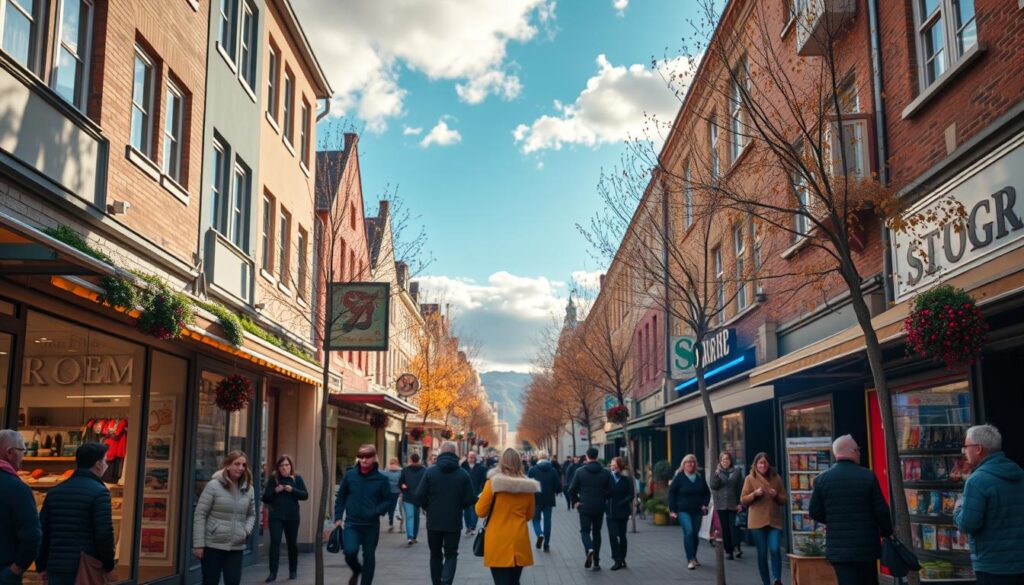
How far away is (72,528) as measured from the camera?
693 centimetres

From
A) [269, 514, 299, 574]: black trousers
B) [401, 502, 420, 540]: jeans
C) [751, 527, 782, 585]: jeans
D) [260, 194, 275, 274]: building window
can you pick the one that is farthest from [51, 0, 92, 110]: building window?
[401, 502, 420, 540]: jeans

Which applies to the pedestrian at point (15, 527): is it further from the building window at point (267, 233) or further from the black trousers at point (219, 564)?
the building window at point (267, 233)

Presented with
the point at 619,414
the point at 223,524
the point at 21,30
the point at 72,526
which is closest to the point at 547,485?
the point at 619,414

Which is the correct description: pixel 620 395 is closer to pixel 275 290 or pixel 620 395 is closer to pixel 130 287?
pixel 275 290

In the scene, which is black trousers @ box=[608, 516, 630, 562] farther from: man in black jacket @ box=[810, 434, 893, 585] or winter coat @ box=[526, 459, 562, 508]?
man in black jacket @ box=[810, 434, 893, 585]

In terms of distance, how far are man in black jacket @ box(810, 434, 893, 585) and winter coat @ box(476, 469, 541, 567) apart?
8.76 feet

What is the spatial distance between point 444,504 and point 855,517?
4.87 meters

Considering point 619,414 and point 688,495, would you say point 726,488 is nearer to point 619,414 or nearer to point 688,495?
point 688,495

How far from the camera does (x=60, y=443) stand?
11.1 meters

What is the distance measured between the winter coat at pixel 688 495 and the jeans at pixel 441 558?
204 inches

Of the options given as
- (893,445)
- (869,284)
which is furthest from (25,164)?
(869,284)

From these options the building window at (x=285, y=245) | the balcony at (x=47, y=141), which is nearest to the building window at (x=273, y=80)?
the building window at (x=285, y=245)

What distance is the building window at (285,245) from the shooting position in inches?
745

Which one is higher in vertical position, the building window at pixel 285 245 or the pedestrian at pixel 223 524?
the building window at pixel 285 245
